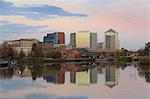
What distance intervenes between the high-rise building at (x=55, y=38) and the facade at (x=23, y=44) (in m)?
0.12

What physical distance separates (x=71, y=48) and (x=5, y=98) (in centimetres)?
79

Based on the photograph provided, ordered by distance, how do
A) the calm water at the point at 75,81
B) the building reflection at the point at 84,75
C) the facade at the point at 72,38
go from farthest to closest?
1. the building reflection at the point at 84,75
2. the facade at the point at 72,38
3. the calm water at the point at 75,81

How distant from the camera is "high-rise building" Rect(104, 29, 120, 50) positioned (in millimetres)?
3049

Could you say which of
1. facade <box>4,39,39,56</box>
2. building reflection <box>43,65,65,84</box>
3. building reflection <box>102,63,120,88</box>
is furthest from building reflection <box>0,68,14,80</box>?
building reflection <box>102,63,120,88</box>

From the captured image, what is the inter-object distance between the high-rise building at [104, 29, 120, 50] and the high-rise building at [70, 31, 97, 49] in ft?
0.35

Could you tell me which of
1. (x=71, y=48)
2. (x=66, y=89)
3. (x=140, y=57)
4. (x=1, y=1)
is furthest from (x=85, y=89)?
(x=1, y=1)

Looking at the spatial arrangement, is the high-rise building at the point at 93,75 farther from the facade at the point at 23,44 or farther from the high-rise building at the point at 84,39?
the facade at the point at 23,44

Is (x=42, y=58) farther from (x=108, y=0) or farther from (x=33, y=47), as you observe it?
(x=108, y=0)

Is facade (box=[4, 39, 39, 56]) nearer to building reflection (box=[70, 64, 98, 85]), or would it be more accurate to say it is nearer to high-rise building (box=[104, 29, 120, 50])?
building reflection (box=[70, 64, 98, 85])

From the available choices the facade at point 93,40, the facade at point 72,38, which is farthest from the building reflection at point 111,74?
the facade at point 72,38

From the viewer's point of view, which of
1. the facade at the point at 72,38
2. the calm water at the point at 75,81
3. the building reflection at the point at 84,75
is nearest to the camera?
the calm water at the point at 75,81

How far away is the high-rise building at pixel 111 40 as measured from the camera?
10.0 ft

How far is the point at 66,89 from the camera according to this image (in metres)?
3.02

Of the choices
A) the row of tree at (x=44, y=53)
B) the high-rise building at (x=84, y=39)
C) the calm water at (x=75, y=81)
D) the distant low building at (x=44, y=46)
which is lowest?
the calm water at (x=75, y=81)
